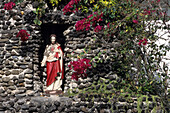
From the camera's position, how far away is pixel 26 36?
6.39m

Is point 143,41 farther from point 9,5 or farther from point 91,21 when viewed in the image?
point 9,5

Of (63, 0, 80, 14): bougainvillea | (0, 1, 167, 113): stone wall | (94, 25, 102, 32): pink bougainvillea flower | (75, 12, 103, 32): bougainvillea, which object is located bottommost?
(0, 1, 167, 113): stone wall

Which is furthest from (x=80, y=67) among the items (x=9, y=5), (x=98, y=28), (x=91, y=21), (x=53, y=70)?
(x=9, y=5)

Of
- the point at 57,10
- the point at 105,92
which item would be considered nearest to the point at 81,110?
the point at 105,92

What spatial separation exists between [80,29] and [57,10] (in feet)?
3.18

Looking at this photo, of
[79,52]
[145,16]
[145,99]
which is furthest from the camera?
[79,52]

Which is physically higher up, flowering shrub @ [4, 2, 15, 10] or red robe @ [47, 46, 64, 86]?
flowering shrub @ [4, 2, 15, 10]

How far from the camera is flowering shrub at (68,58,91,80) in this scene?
6160 mm

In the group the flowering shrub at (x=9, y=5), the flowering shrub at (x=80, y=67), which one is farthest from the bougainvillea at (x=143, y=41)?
the flowering shrub at (x=9, y=5)

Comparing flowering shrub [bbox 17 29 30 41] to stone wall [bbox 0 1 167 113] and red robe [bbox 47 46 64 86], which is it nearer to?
stone wall [bbox 0 1 167 113]

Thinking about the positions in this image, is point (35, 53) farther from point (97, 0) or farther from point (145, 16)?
point (145, 16)

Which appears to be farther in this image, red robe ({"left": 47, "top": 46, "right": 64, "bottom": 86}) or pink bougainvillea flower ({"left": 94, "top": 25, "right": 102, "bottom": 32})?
red robe ({"left": 47, "top": 46, "right": 64, "bottom": 86})

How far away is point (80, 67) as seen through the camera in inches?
242

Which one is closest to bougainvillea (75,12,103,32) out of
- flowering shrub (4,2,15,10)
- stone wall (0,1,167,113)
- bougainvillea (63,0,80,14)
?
stone wall (0,1,167,113)
